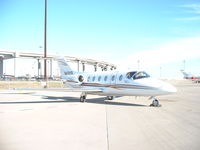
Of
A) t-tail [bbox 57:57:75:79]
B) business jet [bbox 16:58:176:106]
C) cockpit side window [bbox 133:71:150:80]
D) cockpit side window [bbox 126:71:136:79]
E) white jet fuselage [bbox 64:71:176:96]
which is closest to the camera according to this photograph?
white jet fuselage [bbox 64:71:176:96]

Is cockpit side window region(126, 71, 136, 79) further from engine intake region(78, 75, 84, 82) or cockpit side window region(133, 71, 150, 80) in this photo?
engine intake region(78, 75, 84, 82)

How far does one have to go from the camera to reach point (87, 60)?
10300 centimetres

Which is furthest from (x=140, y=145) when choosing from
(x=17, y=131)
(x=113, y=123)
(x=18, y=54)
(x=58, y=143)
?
(x=18, y=54)

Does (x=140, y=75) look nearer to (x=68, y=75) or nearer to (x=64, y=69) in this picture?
(x=68, y=75)

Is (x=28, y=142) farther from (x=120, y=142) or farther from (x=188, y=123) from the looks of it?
(x=188, y=123)

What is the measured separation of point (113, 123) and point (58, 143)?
10.1ft

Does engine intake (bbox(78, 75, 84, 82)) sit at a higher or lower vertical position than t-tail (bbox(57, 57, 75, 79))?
lower

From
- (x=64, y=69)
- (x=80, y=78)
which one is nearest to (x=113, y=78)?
(x=80, y=78)

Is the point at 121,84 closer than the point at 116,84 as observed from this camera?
Yes

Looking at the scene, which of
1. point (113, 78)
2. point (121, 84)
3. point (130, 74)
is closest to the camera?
point (130, 74)

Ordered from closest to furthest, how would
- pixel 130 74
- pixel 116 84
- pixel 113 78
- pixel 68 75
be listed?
pixel 130 74
pixel 116 84
pixel 113 78
pixel 68 75

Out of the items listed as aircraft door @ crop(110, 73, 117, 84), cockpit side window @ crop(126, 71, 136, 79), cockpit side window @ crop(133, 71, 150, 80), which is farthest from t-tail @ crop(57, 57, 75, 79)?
cockpit side window @ crop(133, 71, 150, 80)

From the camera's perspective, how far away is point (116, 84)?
15.6m

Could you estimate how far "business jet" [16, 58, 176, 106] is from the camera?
1307 cm
